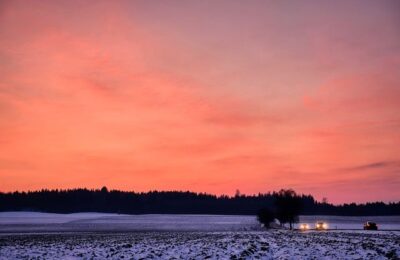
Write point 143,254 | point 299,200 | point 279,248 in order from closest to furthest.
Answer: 1. point 143,254
2. point 279,248
3. point 299,200

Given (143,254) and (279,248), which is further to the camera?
(279,248)

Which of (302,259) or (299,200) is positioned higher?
(299,200)

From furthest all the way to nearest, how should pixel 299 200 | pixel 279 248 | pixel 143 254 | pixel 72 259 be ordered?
pixel 299 200, pixel 279 248, pixel 143 254, pixel 72 259

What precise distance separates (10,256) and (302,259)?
1943cm

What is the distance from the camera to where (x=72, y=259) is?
27.9 metres

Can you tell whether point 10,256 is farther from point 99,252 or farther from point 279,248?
point 279,248

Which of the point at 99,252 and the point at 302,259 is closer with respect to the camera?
the point at 302,259

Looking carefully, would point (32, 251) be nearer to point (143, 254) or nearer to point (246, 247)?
point (143, 254)

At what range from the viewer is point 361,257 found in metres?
28.4

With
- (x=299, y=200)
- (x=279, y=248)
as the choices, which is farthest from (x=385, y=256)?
(x=299, y=200)

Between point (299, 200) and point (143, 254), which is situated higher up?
point (299, 200)

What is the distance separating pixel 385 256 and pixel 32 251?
24.8m

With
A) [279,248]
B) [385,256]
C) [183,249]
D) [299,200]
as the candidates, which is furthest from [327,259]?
[299,200]

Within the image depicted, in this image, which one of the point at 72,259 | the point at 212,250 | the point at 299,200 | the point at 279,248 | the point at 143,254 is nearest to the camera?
the point at 72,259
